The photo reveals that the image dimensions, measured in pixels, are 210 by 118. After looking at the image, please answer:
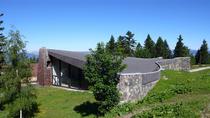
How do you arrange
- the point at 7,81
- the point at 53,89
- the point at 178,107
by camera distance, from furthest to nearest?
1. the point at 53,89
2. the point at 7,81
3. the point at 178,107

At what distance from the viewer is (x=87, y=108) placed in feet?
78.2

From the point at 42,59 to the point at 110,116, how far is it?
17698 millimetres

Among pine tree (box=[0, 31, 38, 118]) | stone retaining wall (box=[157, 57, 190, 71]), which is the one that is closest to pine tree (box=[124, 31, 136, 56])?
stone retaining wall (box=[157, 57, 190, 71])

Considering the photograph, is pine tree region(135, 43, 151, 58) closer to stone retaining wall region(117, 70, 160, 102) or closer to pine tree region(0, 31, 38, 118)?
stone retaining wall region(117, 70, 160, 102)

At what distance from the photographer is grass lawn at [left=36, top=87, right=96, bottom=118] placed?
2275 centimetres

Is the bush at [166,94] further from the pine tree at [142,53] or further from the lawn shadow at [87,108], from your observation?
the pine tree at [142,53]

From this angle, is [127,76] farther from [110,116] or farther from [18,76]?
[18,76]

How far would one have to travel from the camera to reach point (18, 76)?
1977 cm

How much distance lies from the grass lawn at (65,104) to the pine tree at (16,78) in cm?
307

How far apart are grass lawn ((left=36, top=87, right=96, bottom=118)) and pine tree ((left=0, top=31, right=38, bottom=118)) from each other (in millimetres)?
3066

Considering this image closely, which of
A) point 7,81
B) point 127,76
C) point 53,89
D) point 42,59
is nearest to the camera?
point 7,81

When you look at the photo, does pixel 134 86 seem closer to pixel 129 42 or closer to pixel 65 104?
pixel 65 104

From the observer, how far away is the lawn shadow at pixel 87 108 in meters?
22.5

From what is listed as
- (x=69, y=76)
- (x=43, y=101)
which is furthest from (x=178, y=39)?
(x=43, y=101)
